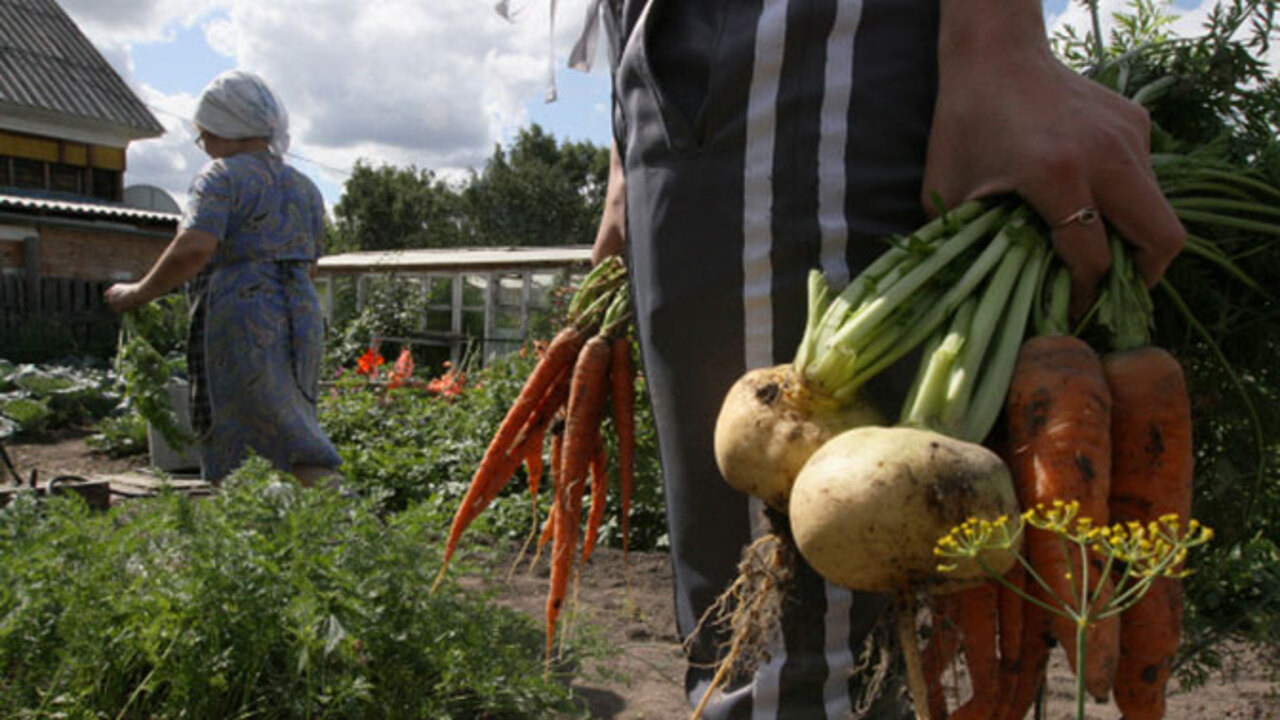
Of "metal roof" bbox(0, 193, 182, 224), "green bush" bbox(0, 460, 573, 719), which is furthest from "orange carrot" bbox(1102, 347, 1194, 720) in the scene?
"metal roof" bbox(0, 193, 182, 224)

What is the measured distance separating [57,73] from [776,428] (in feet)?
77.9

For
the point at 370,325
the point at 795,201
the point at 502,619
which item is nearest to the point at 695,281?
the point at 795,201

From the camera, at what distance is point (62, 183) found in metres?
19.4

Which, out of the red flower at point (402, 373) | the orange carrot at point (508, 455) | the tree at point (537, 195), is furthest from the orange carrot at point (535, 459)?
the tree at point (537, 195)

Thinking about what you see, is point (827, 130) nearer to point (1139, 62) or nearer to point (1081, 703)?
point (1081, 703)

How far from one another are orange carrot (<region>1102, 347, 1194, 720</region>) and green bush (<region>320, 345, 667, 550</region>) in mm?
2802

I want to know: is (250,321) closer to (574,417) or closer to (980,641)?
(574,417)

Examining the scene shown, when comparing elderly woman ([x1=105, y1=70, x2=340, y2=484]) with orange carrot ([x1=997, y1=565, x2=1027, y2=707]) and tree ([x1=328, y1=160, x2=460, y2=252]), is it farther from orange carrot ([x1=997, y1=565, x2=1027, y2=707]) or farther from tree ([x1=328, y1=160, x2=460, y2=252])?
tree ([x1=328, y1=160, x2=460, y2=252])

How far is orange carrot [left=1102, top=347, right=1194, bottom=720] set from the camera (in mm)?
1174

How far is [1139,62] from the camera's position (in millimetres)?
1844

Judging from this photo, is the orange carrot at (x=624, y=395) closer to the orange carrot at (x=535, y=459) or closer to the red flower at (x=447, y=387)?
the orange carrot at (x=535, y=459)

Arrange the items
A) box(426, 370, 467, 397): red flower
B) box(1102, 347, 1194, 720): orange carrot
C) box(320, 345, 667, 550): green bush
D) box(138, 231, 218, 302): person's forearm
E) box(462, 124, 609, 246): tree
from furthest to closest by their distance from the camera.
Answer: box(462, 124, 609, 246): tree → box(426, 370, 467, 397): red flower → box(320, 345, 667, 550): green bush → box(138, 231, 218, 302): person's forearm → box(1102, 347, 1194, 720): orange carrot

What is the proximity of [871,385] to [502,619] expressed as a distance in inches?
68.9

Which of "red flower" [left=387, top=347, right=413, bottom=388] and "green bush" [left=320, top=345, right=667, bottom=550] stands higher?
"red flower" [left=387, top=347, right=413, bottom=388]
